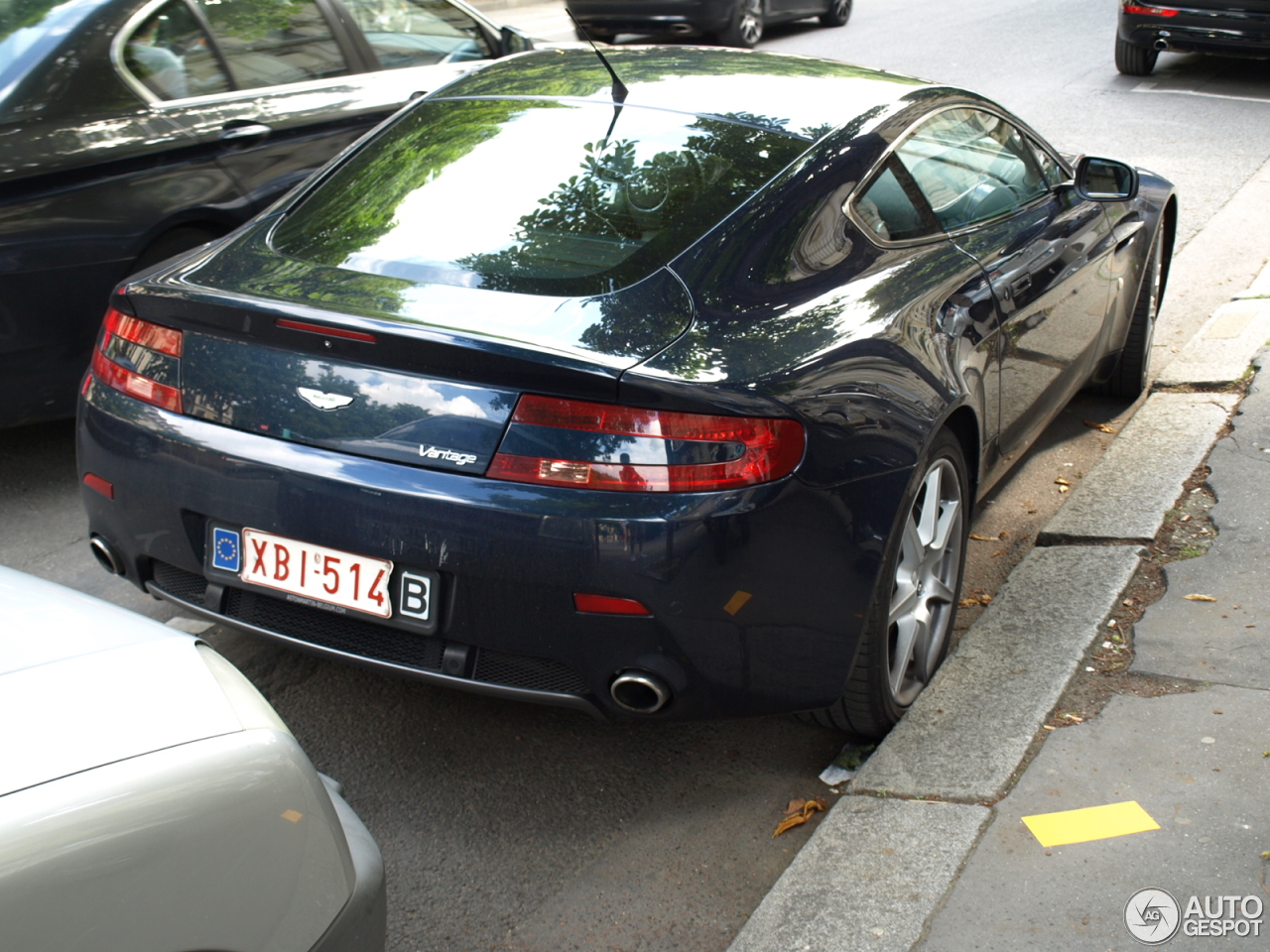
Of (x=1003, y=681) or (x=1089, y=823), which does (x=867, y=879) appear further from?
(x=1003, y=681)

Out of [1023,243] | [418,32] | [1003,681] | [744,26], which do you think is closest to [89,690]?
[1003,681]

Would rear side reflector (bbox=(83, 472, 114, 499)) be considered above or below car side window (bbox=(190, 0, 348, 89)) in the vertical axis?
below

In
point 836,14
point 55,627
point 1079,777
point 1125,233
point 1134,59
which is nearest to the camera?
point 55,627

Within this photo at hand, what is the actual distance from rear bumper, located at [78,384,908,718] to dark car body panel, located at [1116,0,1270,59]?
404 inches

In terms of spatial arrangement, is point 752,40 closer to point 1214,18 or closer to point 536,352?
point 1214,18

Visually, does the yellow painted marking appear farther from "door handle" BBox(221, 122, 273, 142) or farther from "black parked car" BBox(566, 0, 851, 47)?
"black parked car" BBox(566, 0, 851, 47)

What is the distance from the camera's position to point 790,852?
107 inches

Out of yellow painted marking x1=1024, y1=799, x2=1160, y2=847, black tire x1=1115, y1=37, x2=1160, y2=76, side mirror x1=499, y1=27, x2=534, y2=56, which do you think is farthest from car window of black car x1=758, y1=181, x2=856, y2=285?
black tire x1=1115, y1=37, x2=1160, y2=76

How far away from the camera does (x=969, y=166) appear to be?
3.68m

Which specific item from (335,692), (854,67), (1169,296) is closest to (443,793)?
(335,692)

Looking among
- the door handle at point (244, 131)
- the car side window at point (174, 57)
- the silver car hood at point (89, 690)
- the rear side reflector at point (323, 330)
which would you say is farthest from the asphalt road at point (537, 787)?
the car side window at point (174, 57)

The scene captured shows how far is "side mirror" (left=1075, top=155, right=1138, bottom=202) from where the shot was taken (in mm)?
4105

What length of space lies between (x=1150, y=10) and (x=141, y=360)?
1107 cm

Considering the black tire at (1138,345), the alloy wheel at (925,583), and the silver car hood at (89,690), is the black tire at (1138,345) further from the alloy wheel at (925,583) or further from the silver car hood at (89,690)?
the silver car hood at (89,690)
